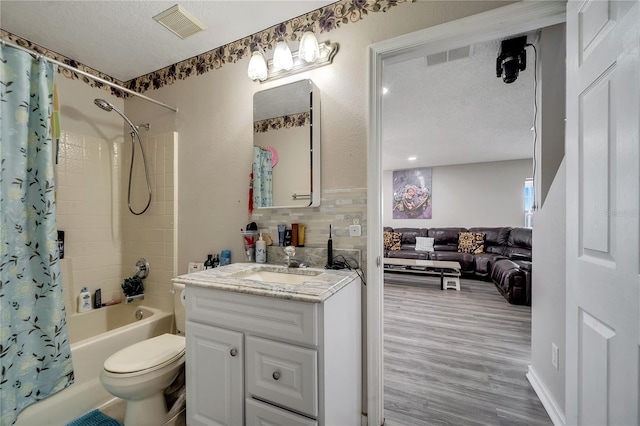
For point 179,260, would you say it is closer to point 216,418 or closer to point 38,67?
point 216,418

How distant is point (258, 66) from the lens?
62.8 inches

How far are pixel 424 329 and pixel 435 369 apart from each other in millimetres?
706

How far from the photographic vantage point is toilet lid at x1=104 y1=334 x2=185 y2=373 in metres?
1.27

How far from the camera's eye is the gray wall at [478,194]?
5.38 metres

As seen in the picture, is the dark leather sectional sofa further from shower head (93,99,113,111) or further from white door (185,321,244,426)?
shower head (93,99,113,111)

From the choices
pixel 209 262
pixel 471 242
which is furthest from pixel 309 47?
pixel 471 242

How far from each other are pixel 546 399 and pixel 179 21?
3.29 meters

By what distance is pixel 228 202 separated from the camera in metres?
1.85

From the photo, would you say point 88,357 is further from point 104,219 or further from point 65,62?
point 65,62

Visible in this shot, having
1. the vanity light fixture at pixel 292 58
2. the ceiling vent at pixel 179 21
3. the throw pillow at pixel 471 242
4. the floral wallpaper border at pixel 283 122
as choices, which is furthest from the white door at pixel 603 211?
the throw pillow at pixel 471 242

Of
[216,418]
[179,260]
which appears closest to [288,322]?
[216,418]

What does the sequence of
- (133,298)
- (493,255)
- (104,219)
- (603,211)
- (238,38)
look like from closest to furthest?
(603,211), (238,38), (133,298), (104,219), (493,255)

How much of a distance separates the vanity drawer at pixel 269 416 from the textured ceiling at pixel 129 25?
2110 millimetres

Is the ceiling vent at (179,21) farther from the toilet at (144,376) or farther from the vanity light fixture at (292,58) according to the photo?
the toilet at (144,376)
